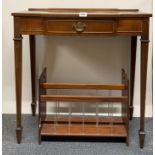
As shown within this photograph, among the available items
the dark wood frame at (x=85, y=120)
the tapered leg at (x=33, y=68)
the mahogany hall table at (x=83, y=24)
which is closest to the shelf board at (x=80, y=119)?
the dark wood frame at (x=85, y=120)

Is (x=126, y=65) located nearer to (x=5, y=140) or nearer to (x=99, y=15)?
(x=99, y=15)

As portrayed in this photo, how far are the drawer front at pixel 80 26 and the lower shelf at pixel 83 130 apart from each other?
0.53 metres

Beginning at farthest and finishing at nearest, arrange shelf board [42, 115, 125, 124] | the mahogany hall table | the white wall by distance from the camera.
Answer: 1. the white wall
2. shelf board [42, 115, 125, 124]
3. the mahogany hall table

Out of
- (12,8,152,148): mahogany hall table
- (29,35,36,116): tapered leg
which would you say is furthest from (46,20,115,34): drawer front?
(29,35,36,116): tapered leg

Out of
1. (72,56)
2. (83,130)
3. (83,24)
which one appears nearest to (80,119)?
(83,130)

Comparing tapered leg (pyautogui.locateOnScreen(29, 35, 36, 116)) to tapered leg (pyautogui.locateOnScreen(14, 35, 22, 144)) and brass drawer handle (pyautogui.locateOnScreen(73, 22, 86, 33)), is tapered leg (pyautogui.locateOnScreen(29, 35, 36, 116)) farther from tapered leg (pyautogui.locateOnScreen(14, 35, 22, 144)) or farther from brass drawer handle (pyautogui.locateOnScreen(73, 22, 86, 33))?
brass drawer handle (pyautogui.locateOnScreen(73, 22, 86, 33))

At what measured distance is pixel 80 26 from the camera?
Answer: 1.40m

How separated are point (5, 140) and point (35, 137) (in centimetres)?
16

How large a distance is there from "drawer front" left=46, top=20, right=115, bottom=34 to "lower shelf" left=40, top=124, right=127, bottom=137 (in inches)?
20.8

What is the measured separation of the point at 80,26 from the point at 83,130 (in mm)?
561

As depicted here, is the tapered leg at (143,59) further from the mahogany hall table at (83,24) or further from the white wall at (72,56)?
the white wall at (72,56)

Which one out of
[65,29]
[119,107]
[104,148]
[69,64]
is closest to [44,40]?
[69,64]

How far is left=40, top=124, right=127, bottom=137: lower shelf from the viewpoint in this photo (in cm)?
158

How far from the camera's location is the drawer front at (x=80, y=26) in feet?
4.60
